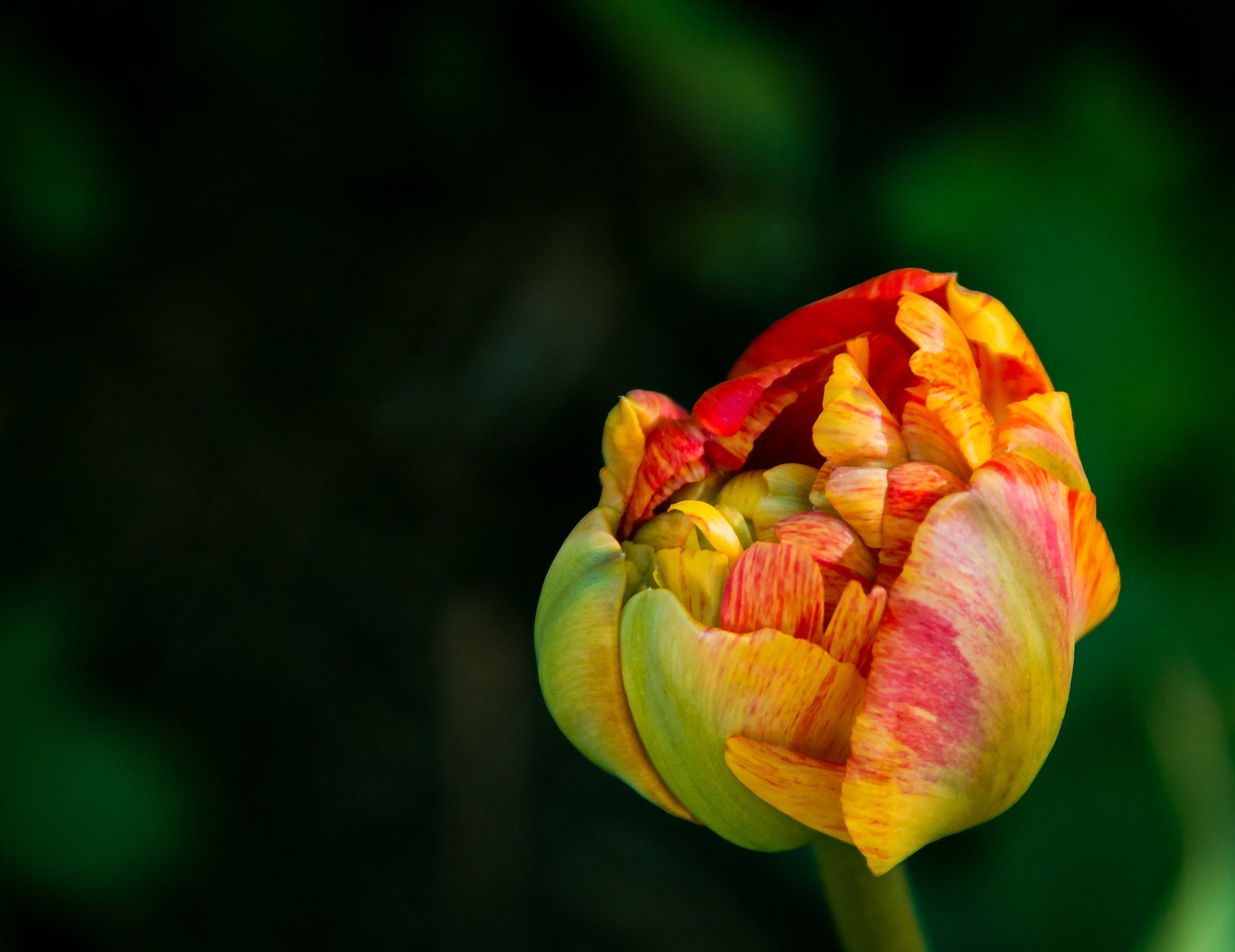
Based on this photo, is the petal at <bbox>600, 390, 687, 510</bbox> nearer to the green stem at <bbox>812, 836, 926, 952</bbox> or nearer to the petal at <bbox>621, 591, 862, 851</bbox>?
the petal at <bbox>621, 591, 862, 851</bbox>

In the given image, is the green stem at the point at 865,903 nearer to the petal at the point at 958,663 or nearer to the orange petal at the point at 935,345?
the petal at the point at 958,663

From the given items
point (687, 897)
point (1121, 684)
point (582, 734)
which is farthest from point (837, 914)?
point (687, 897)

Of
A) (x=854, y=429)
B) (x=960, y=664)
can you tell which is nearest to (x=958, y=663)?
(x=960, y=664)

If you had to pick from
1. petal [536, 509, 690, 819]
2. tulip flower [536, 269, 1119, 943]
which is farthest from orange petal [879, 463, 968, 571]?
petal [536, 509, 690, 819]

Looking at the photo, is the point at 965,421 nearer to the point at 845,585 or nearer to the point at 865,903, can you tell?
the point at 845,585

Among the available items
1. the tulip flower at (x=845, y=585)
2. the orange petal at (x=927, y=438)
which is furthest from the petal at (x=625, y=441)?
the orange petal at (x=927, y=438)
